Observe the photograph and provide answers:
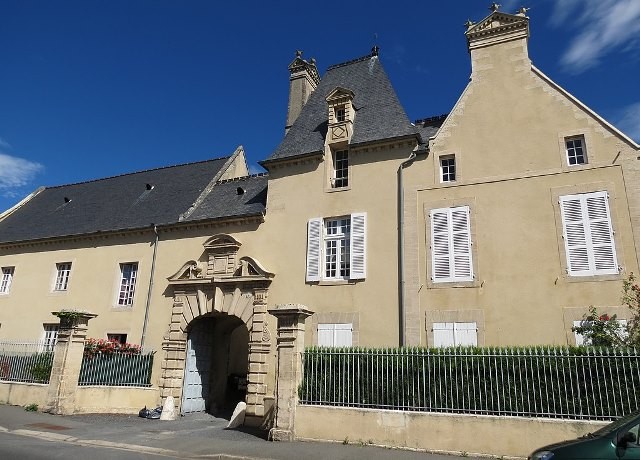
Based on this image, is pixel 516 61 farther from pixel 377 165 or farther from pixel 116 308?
pixel 116 308

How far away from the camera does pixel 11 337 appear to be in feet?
62.4

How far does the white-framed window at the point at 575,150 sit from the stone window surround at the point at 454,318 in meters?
4.59

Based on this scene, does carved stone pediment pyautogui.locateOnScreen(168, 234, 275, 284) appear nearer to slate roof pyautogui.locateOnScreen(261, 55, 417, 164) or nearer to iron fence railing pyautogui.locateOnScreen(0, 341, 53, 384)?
slate roof pyautogui.locateOnScreen(261, 55, 417, 164)

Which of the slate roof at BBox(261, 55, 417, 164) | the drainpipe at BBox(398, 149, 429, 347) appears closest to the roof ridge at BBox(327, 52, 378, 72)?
the slate roof at BBox(261, 55, 417, 164)

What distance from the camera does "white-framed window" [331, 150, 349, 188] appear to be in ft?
49.1

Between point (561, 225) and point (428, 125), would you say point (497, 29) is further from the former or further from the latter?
point (561, 225)

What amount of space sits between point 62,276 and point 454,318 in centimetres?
1578

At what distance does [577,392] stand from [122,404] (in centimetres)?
1247

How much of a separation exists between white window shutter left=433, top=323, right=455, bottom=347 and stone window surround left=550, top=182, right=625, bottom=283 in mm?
2945

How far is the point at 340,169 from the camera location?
15180 millimetres

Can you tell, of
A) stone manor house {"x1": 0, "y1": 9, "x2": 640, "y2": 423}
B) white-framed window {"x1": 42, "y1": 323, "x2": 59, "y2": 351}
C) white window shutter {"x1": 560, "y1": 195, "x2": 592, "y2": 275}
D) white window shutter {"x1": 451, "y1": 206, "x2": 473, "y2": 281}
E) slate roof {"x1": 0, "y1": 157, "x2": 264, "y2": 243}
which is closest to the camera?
white window shutter {"x1": 560, "y1": 195, "x2": 592, "y2": 275}

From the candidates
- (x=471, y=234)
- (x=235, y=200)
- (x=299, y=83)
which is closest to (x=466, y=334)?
(x=471, y=234)

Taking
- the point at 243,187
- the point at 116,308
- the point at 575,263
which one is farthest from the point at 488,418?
the point at 116,308

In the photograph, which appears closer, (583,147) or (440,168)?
(583,147)
